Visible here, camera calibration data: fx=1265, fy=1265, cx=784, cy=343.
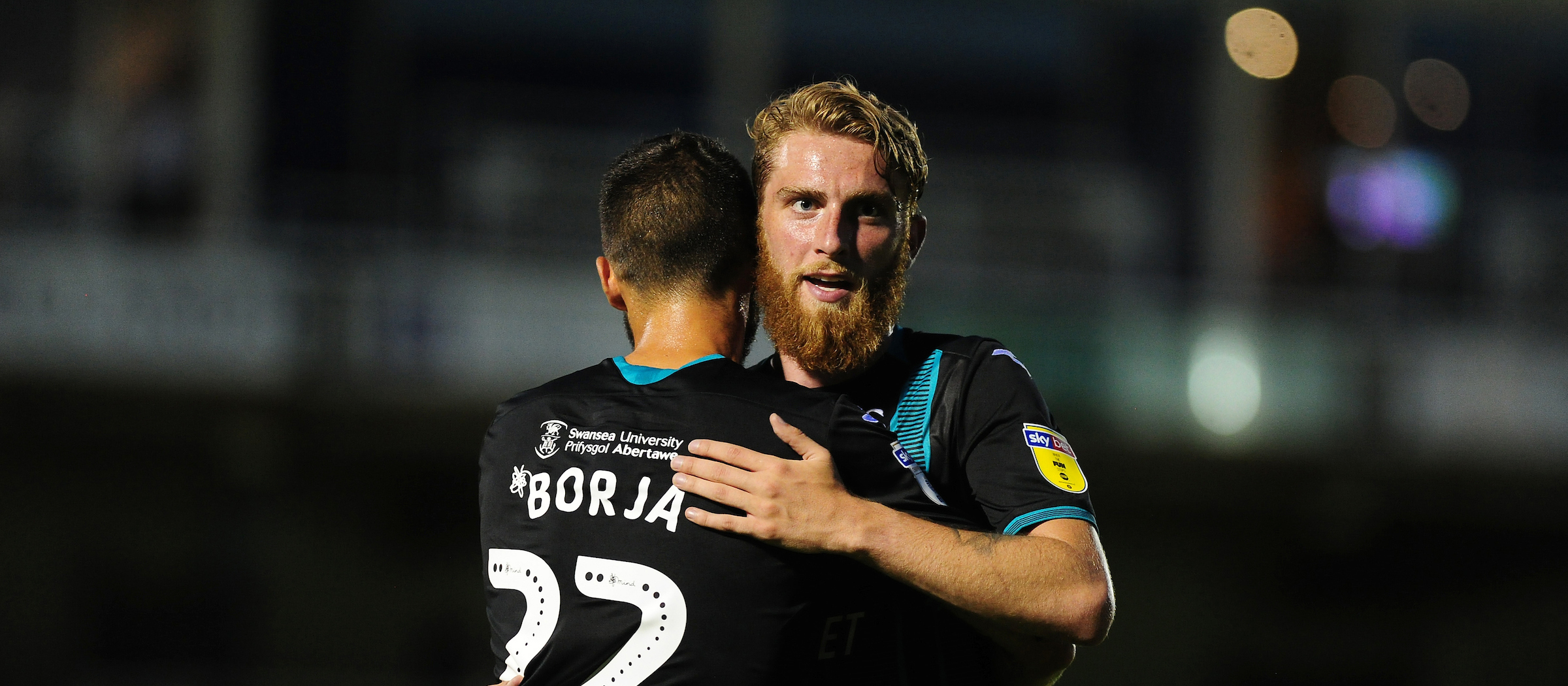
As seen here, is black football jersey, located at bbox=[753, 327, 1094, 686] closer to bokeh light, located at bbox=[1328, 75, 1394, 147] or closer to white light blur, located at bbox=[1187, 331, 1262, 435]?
white light blur, located at bbox=[1187, 331, 1262, 435]

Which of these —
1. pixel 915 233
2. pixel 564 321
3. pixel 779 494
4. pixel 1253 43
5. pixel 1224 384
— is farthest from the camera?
pixel 1253 43

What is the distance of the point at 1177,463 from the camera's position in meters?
10.2

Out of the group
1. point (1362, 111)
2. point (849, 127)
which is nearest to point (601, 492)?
point (849, 127)

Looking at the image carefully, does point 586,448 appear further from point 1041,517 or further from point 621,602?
point 1041,517

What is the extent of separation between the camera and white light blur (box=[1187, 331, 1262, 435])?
10680 mm

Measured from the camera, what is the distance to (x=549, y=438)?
2.36 m

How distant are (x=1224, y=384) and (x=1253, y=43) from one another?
154 inches

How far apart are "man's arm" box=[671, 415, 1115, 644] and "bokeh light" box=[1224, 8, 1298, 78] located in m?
10.8

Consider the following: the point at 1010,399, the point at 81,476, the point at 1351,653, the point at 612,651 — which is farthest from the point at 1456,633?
the point at 81,476

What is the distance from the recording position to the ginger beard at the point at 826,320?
2.78 meters

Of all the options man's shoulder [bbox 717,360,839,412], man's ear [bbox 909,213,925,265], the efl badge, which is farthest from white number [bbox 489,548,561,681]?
man's ear [bbox 909,213,925,265]

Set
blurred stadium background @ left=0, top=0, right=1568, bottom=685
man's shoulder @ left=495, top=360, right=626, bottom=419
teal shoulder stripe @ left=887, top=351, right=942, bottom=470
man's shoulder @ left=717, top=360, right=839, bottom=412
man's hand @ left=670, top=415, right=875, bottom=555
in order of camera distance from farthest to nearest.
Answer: blurred stadium background @ left=0, top=0, right=1568, bottom=685 < teal shoulder stripe @ left=887, top=351, right=942, bottom=470 < man's shoulder @ left=495, top=360, right=626, bottom=419 < man's shoulder @ left=717, top=360, right=839, bottom=412 < man's hand @ left=670, top=415, right=875, bottom=555

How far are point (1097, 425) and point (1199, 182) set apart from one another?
3294 millimetres

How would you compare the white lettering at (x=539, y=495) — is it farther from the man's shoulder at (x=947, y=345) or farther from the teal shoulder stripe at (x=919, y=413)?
the man's shoulder at (x=947, y=345)
